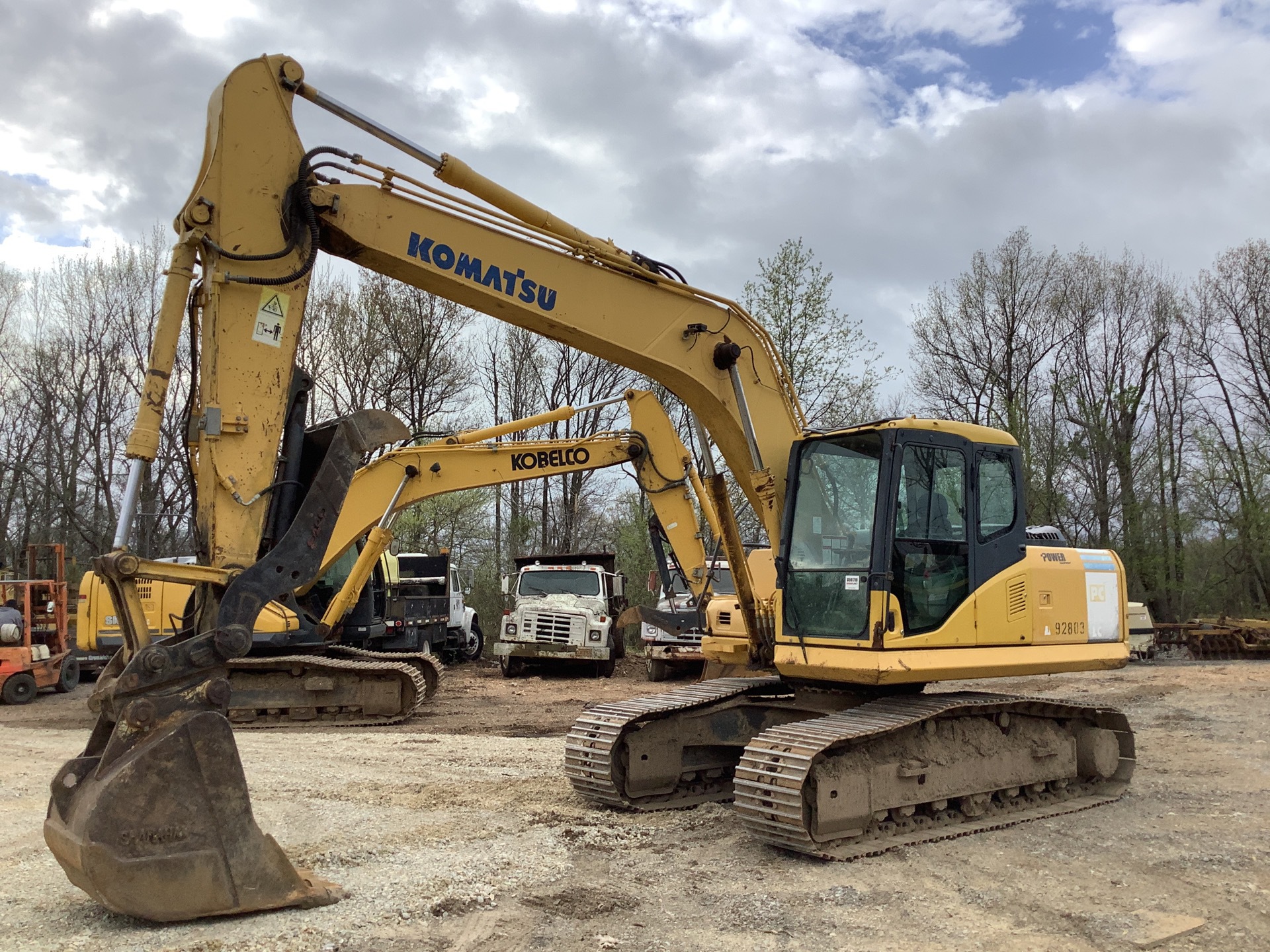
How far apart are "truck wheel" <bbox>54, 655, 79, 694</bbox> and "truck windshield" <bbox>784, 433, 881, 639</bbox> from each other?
45.8 feet

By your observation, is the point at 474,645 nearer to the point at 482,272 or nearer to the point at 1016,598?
the point at 1016,598

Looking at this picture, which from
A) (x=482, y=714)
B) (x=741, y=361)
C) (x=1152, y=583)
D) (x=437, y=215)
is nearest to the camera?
(x=437, y=215)

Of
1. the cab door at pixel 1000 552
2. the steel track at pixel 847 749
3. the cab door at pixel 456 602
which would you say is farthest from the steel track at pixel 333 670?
the cab door at pixel 456 602

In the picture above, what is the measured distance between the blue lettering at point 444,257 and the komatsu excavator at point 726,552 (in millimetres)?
17

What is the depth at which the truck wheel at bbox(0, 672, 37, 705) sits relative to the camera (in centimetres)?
1482

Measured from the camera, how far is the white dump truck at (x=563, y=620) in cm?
1814

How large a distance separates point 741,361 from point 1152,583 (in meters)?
29.4

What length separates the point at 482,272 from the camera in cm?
625

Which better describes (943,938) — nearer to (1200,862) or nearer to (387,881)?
(1200,862)

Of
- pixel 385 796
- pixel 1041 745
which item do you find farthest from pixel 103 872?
pixel 1041 745

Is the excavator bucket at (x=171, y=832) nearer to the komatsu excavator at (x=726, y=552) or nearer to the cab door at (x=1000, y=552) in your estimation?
the komatsu excavator at (x=726, y=552)

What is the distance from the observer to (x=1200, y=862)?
611 cm

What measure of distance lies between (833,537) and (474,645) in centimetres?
1761

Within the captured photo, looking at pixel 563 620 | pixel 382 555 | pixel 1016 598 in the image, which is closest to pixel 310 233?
pixel 1016 598
